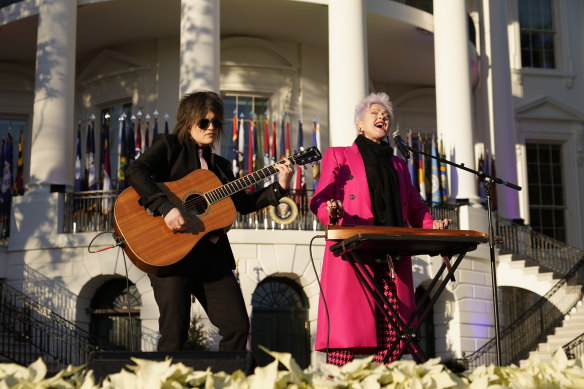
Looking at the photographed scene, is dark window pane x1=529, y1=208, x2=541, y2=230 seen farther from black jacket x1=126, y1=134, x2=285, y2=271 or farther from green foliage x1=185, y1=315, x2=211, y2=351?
black jacket x1=126, y1=134, x2=285, y2=271

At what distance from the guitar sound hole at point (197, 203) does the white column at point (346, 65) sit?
46.6 feet

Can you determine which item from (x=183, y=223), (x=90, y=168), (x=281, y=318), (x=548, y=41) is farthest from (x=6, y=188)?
(x=183, y=223)

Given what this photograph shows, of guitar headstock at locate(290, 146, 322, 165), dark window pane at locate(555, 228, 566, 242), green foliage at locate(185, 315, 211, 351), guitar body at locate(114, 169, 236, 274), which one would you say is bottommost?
green foliage at locate(185, 315, 211, 351)

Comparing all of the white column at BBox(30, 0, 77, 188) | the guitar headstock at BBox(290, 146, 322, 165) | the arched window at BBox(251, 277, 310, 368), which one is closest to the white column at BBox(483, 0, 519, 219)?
the arched window at BBox(251, 277, 310, 368)

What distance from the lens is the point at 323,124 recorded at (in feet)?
79.1

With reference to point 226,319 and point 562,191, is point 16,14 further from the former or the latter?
point 226,319

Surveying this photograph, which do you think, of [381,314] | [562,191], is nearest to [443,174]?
[562,191]

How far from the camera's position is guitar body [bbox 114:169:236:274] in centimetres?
535

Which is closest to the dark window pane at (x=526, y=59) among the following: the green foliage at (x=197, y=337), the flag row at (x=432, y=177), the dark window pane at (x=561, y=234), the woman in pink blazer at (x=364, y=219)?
the dark window pane at (x=561, y=234)

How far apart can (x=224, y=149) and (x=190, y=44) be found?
4055mm

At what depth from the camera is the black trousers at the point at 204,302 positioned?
533 cm

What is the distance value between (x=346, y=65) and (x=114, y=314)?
7.28m

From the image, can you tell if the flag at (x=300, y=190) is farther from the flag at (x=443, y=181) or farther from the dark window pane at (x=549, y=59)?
the dark window pane at (x=549, y=59)

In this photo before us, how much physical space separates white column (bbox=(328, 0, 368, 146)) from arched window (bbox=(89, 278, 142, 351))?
547 centimetres
